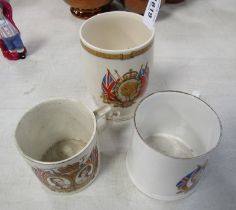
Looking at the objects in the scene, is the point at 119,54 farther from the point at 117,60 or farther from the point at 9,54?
the point at 9,54

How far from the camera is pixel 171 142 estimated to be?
0.37m

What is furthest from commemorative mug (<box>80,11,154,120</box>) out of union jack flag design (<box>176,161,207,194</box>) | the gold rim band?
union jack flag design (<box>176,161,207,194</box>)

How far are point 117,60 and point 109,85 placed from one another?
37mm

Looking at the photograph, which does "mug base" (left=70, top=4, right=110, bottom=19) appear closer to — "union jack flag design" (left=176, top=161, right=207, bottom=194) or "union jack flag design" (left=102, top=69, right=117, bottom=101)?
"union jack flag design" (left=102, top=69, right=117, bottom=101)

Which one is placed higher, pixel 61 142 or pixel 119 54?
pixel 119 54

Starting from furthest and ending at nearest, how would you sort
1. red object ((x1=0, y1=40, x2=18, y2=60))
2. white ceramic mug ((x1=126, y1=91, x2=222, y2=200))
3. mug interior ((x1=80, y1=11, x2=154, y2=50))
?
1. red object ((x1=0, y1=40, x2=18, y2=60))
2. mug interior ((x1=80, y1=11, x2=154, y2=50))
3. white ceramic mug ((x1=126, y1=91, x2=222, y2=200))

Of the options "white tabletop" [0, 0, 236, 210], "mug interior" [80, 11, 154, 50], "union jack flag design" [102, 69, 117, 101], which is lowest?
"white tabletop" [0, 0, 236, 210]

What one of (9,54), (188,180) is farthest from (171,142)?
(9,54)

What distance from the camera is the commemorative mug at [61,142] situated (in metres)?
0.27

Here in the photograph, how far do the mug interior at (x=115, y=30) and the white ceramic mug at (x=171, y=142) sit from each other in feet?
0.32

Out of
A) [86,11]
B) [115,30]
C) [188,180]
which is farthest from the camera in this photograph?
[86,11]

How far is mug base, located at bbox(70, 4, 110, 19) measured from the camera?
56 centimetres

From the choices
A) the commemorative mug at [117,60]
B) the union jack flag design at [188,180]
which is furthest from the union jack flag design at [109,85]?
the union jack flag design at [188,180]

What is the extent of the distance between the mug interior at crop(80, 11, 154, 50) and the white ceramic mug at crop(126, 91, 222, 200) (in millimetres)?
97
